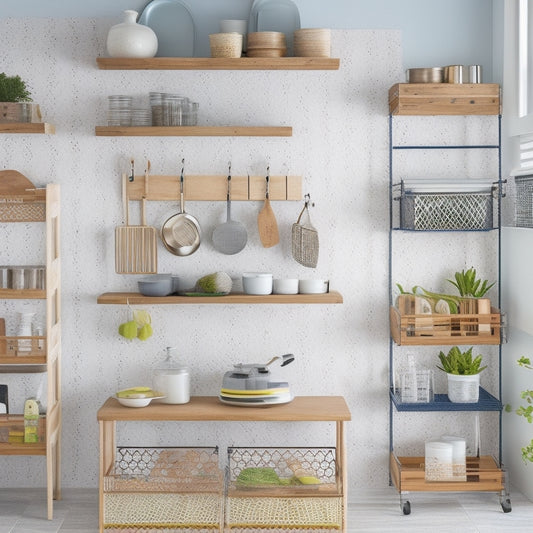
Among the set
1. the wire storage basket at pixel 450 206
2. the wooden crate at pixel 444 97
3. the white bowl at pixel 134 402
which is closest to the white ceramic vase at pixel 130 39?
the wooden crate at pixel 444 97

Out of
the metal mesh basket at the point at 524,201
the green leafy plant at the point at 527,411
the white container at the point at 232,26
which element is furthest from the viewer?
the white container at the point at 232,26

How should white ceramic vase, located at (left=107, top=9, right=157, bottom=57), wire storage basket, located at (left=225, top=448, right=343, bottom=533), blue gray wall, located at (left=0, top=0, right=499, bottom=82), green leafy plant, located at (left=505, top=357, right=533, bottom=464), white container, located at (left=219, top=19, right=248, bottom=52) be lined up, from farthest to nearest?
blue gray wall, located at (left=0, top=0, right=499, bottom=82), white container, located at (left=219, top=19, right=248, bottom=52), white ceramic vase, located at (left=107, top=9, right=157, bottom=57), wire storage basket, located at (left=225, top=448, right=343, bottom=533), green leafy plant, located at (left=505, top=357, right=533, bottom=464)

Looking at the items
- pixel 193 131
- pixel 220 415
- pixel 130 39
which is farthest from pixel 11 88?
pixel 220 415

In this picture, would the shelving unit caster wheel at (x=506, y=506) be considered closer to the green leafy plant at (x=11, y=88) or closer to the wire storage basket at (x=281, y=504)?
the wire storage basket at (x=281, y=504)

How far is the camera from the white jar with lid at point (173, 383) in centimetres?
377

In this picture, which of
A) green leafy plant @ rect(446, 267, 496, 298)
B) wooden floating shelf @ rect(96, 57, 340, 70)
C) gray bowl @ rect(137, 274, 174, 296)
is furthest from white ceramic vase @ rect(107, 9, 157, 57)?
green leafy plant @ rect(446, 267, 496, 298)

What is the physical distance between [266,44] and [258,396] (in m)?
1.55

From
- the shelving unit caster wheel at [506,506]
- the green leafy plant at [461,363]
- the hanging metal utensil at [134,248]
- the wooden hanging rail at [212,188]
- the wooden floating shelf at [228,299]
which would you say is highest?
the wooden hanging rail at [212,188]

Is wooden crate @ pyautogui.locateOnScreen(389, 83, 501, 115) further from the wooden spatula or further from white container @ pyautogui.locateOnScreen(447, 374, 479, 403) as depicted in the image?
white container @ pyautogui.locateOnScreen(447, 374, 479, 403)

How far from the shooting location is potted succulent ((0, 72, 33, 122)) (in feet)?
12.5

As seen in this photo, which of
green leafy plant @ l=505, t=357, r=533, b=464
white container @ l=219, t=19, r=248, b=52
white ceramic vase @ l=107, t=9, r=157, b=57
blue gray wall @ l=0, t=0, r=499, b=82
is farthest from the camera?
blue gray wall @ l=0, t=0, r=499, b=82

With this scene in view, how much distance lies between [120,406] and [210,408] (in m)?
0.39

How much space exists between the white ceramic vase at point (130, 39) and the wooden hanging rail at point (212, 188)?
557 millimetres

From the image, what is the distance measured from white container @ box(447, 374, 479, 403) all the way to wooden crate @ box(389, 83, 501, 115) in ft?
3.94
